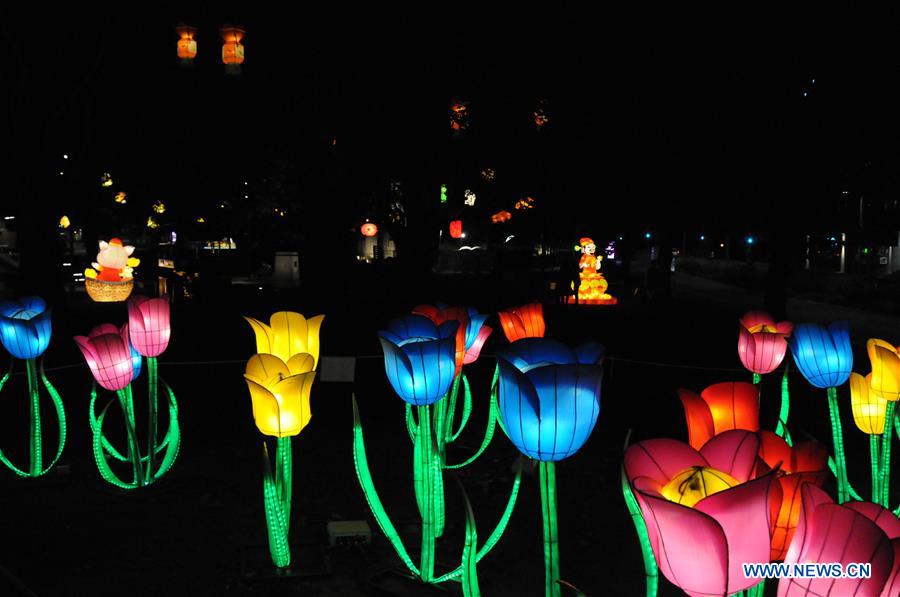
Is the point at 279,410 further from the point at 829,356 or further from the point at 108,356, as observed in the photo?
the point at 829,356

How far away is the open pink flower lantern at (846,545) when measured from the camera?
6.77 feet

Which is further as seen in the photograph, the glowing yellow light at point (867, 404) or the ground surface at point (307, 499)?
the glowing yellow light at point (867, 404)

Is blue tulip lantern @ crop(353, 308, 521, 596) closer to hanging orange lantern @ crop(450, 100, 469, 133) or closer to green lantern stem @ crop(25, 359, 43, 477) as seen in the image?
green lantern stem @ crop(25, 359, 43, 477)

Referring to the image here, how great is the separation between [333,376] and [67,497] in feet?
6.85

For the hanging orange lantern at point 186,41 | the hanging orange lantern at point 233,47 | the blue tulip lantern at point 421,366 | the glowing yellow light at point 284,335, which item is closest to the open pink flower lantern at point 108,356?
the glowing yellow light at point 284,335

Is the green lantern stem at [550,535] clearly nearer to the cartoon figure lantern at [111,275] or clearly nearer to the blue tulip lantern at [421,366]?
the blue tulip lantern at [421,366]

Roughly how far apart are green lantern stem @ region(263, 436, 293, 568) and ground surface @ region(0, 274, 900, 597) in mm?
149

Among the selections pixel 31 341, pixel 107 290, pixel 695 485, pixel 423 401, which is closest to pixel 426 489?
pixel 423 401

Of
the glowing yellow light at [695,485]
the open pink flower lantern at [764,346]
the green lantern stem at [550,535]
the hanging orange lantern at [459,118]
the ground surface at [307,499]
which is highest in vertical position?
the hanging orange lantern at [459,118]

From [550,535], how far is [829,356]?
2978 millimetres

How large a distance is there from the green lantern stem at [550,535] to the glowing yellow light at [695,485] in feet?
3.07

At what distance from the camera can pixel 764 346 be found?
6.35 meters

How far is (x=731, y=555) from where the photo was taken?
2.38 meters

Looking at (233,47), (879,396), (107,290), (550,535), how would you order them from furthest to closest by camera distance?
(107,290) < (233,47) < (879,396) < (550,535)
